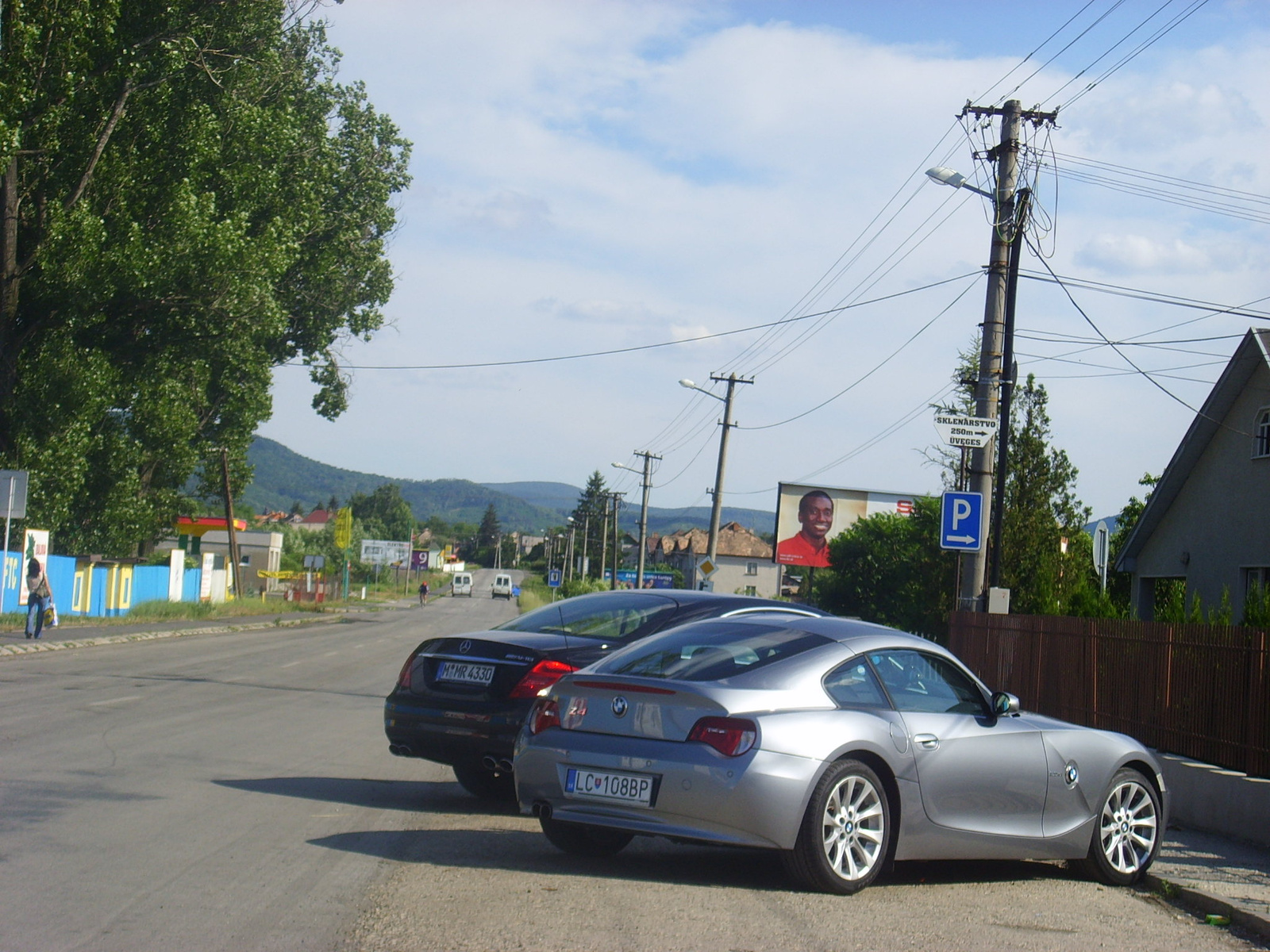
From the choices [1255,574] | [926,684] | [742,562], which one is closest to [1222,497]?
[1255,574]

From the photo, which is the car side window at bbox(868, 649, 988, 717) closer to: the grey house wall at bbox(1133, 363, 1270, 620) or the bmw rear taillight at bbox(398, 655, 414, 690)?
the bmw rear taillight at bbox(398, 655, 414, 690)

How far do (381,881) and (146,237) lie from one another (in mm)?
26357

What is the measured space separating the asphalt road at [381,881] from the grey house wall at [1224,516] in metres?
17.4

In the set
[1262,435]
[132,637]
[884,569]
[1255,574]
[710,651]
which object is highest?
[1262,435]

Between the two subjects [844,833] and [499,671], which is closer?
[844,833]

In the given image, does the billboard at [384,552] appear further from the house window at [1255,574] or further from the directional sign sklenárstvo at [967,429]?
the directional sign sklenárstvo at [967,429]

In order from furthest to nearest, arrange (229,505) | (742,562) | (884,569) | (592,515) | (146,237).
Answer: (592,515)
(742,562)
(229,505)
(884,569)
(146,237)

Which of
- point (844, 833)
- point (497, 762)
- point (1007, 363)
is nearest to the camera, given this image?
point (844, 833)

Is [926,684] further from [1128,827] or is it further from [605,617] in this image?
[605,617]

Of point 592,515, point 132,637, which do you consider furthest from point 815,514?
point 592,515

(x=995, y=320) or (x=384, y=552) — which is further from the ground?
(x=995, y=320)

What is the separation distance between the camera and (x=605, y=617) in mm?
9016

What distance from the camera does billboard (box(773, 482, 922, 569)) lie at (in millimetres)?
59000

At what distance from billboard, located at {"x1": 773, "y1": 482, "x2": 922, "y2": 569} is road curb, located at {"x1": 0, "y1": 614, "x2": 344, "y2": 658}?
72.0ft
